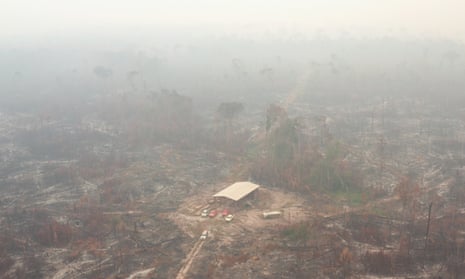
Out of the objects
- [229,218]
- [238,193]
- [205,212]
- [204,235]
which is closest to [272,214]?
[229,218]

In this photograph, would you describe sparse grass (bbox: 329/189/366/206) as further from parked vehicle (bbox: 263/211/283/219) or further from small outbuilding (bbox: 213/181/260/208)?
small outbuilding (bbox: 213/181/260/208)

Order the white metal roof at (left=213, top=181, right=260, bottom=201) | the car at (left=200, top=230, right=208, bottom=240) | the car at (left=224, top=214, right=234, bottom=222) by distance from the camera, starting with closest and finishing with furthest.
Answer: the car at (left=200, top=230, right=208, bottom=240) < the car at (left=224, top=214, right=234, bottom=222) < the white metal roof at (left=213, top=181, right=260, bottom=201)

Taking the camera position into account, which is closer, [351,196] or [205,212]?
[205,212]

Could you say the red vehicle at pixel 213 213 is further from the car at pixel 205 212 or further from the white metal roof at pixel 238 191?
the white metal roof at pixel 238 191

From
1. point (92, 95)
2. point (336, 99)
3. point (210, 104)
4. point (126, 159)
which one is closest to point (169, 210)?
point (126, 159)

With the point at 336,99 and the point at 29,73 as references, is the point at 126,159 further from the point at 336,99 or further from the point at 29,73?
the point at 29,73

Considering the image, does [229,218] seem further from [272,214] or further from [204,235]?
[272,214]

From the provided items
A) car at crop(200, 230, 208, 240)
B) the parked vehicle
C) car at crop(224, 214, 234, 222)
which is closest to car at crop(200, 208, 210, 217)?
car at crop(224, 214, 234, 222)

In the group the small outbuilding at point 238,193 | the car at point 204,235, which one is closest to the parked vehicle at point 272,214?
the small outbuilding at point 238,193
